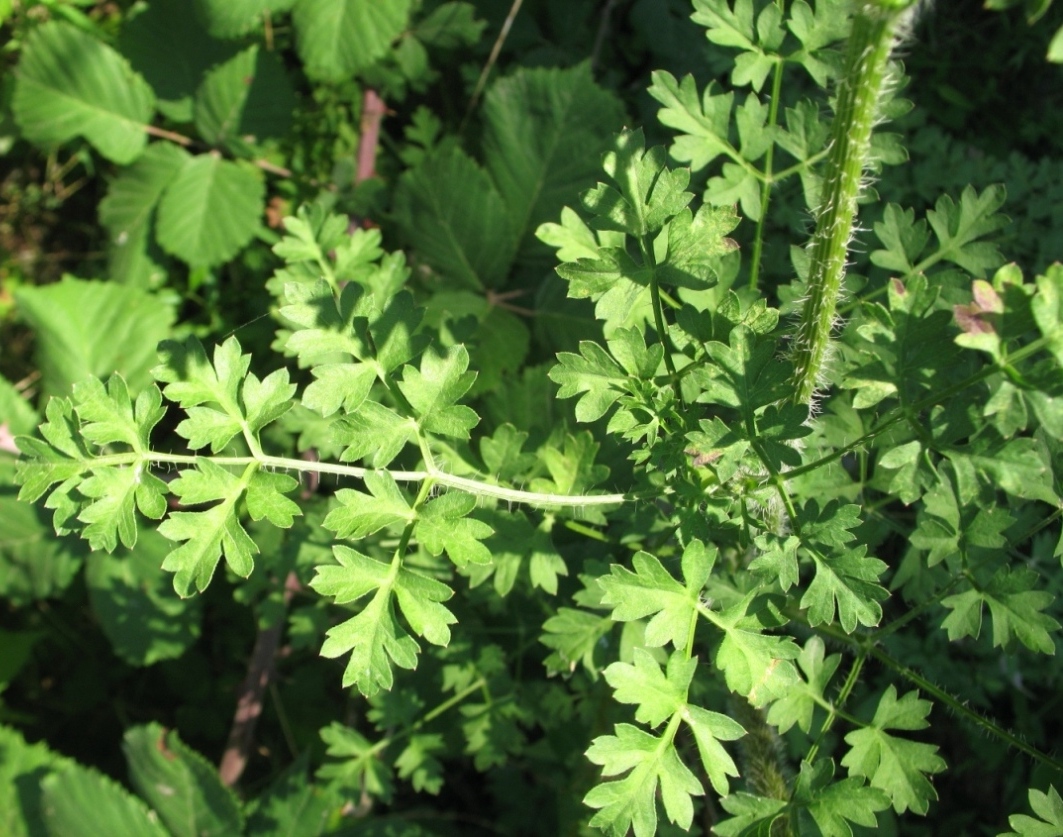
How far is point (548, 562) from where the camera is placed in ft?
6.20

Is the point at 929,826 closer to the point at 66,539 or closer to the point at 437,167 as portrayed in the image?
the point at 437,167

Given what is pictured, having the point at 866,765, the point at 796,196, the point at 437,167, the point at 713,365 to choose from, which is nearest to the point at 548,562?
the point at 713,365

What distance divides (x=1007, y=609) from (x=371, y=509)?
3.73 ft

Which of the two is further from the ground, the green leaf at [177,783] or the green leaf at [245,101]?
the green leaf at [245,101]

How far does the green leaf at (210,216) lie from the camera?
3070mm

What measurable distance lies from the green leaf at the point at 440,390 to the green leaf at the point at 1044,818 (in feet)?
3.78

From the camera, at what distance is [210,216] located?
3.08 metres

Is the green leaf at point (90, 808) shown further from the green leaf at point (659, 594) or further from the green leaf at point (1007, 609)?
the green leaf at point (1007, 609)

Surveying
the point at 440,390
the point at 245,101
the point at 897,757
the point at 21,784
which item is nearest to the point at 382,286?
the point at 440,390

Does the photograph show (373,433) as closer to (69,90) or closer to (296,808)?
(296,808)

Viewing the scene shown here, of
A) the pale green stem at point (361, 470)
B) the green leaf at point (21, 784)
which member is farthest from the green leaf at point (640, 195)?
the green leaf at point (21, 784)

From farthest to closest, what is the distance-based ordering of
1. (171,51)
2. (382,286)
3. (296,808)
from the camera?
1. (171,51)
2. (296,808)
3. (382,286)

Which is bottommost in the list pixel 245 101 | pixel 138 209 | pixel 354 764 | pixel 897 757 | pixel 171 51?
pixel 354 764

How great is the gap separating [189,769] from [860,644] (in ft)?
6.74
